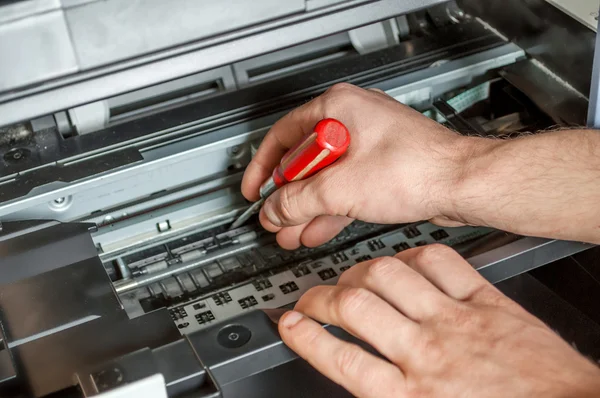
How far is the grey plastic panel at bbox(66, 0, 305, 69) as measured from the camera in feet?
2.88

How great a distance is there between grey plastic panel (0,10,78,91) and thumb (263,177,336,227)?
0.41m

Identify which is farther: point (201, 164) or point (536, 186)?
point (201, 164)

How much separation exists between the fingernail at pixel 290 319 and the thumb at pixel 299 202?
22cm

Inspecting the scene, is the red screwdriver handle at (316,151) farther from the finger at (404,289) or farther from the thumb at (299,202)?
the finger at (404,289)

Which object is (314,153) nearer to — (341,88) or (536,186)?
(341,88)

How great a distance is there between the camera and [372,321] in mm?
1005

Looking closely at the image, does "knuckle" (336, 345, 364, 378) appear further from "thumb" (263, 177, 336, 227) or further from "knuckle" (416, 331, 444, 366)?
"thumb" (263, 177, 336, 227)

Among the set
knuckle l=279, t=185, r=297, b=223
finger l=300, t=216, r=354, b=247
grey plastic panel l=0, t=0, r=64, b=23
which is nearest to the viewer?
grey plastic panel l=0, t=0, r=64, b=23

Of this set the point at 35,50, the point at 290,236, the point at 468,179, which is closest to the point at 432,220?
the point at 468,179

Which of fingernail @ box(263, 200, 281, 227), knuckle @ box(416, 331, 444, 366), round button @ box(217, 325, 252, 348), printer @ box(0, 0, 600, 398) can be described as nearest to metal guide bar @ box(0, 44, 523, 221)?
printer @ box(0, 0, 600, 398)

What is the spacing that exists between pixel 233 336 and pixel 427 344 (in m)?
0.25

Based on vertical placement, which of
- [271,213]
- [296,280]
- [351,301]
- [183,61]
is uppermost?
[183,61]

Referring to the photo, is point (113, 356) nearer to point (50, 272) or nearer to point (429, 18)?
point (50, 272)

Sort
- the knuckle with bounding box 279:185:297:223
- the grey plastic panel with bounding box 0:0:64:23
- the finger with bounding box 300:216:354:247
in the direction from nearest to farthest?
the grey plastic panel with bounding box 0:0:64:23, the knuckle with bounding box 279:185:297:223, the finger with bounding box 300:216:354:247
